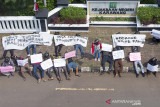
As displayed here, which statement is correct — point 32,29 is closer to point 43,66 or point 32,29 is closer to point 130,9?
point 43,66

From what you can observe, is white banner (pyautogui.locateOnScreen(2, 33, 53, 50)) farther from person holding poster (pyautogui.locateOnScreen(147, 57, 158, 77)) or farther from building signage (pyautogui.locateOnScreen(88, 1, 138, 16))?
person holding poster (pyautogui.locateOnScreen(147, 57, 158, 77))

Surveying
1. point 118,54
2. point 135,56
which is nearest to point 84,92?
point 118,54

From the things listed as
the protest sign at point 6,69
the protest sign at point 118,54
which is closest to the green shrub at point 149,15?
the protest sign at point 118,54

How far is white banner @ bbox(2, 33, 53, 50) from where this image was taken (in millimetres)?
11156

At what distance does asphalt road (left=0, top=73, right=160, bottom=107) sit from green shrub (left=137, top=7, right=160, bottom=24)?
4.56 meters

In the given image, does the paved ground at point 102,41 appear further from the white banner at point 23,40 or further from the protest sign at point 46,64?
the protest sign at point 46,64

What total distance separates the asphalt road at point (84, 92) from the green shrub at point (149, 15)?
4.56 metres

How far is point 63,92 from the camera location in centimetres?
952

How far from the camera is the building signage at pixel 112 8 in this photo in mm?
13641

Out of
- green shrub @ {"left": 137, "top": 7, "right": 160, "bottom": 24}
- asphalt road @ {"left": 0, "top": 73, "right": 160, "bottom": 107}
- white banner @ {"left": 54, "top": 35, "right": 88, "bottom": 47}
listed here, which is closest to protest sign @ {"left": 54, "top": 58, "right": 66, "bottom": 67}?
asphalt road @ {"left": 0, "top": 73, "right": 160, "bottom": 107}

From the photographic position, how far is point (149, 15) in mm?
12844

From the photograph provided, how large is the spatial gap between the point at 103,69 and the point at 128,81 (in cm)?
143

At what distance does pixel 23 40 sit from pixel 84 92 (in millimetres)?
4717

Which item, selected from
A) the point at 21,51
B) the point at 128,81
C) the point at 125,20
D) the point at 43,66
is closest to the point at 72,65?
the point at 43,66
